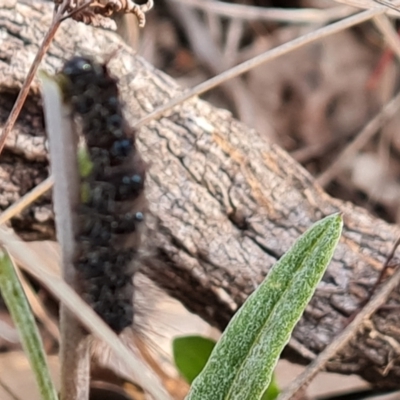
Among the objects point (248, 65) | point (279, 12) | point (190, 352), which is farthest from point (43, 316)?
point (279, 12)

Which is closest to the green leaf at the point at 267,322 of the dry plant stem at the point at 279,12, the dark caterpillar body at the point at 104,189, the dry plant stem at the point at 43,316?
the dark caterpillar body at the point at 104,189

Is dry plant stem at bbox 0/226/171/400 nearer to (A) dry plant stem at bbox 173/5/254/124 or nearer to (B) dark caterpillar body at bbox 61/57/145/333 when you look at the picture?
(B) dark caterpillar body at bbox 61/57/145/333

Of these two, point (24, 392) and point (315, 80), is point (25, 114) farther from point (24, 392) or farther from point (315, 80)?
point (315, 80)

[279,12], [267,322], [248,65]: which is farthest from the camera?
[279,12]

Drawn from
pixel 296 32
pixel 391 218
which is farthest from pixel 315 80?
pixel 391 218

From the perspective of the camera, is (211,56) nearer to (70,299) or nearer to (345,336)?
(345,336)

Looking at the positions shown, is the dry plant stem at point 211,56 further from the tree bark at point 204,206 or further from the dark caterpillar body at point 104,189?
the dark caterpillar body at point 104,189
